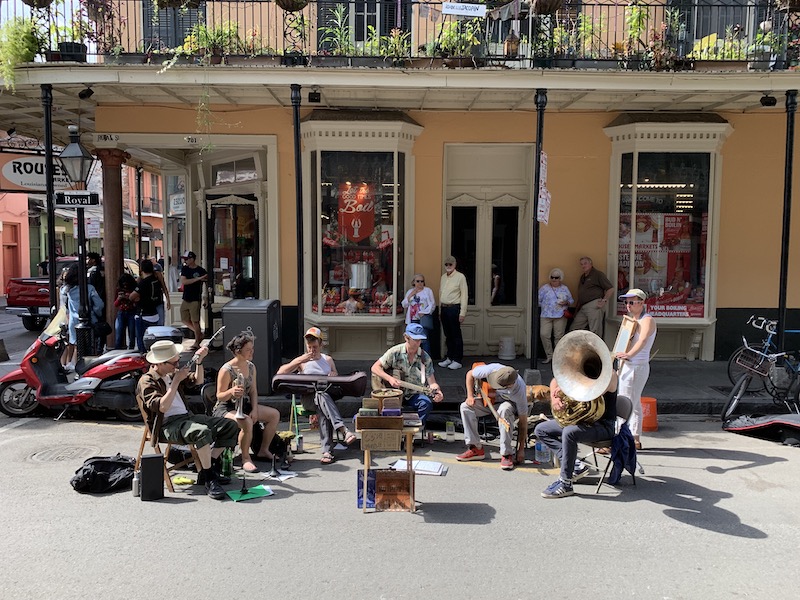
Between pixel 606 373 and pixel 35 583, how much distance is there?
14.1 ft

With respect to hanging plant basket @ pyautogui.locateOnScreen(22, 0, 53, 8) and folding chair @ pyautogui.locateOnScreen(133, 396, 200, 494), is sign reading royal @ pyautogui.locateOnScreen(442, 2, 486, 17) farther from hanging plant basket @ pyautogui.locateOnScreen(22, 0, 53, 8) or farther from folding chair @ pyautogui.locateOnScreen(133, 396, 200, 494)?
folding chair @ pyautogui.locateOnScreen(133, 396, 200, 494)

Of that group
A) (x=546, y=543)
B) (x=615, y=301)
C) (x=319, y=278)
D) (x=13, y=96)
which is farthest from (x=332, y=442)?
(x=13, y=96)

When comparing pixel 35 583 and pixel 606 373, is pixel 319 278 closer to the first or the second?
pixel 606 373

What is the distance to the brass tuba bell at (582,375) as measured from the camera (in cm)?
545

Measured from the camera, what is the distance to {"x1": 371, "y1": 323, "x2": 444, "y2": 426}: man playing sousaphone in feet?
22.4

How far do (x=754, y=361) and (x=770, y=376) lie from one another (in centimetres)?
26

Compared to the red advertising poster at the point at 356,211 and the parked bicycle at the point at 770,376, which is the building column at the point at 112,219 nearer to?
the red advertising poster at the point at 356,211

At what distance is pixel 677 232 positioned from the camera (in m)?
10.8

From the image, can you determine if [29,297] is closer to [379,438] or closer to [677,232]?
[379,438]

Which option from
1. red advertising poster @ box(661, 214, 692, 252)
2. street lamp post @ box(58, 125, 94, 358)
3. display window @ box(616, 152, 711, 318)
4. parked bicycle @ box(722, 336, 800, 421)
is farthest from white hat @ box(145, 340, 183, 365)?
red advertising poster @ box(661, 214, 692, 252)

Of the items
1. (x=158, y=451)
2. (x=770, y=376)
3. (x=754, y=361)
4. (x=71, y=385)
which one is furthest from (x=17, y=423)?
(x=770, y=376)

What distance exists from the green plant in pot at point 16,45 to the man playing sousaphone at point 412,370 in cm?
629

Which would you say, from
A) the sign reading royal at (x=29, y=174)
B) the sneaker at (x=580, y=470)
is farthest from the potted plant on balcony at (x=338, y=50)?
the sneaker at (x=580, y=470)

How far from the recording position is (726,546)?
454 centimetres
